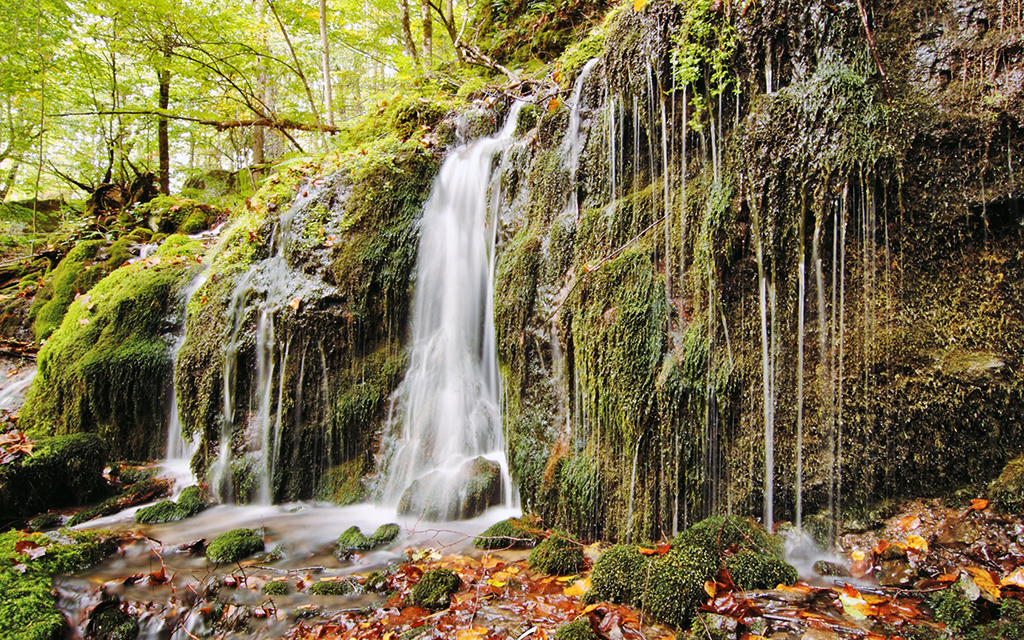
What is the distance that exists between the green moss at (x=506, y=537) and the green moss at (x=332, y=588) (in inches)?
41.7

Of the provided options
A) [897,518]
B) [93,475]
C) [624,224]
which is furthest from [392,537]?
[93,475]

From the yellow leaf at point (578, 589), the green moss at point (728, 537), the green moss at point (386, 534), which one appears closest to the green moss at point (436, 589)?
the yellow leaf at point (578, 589)

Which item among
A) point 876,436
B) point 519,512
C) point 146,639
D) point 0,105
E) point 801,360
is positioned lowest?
point 146,639

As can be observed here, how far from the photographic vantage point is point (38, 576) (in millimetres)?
3705

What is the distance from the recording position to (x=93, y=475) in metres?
6.40

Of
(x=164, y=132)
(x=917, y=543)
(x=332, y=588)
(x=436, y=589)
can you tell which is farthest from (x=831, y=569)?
(x=164, y=132)

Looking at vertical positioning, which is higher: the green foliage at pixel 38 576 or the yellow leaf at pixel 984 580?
the yellow leaf at pixel 984 580

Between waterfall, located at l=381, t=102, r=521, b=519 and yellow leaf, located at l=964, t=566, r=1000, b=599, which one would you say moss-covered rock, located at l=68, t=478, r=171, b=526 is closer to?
waterfall, located at l=381, t=102, r=521, b=519

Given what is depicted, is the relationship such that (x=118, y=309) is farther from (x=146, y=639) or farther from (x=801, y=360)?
(x=801, y=360)

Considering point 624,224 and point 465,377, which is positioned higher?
point 624,224

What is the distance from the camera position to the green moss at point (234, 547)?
442cm

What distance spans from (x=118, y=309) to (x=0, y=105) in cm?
999

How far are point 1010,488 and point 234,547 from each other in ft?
19.0

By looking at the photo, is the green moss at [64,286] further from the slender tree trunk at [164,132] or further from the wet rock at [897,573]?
the wet rock at [897,573]
